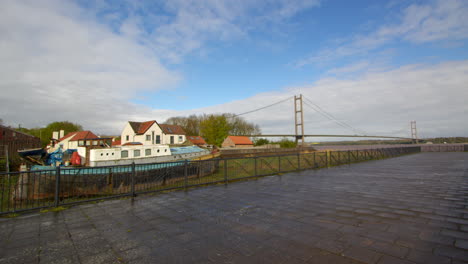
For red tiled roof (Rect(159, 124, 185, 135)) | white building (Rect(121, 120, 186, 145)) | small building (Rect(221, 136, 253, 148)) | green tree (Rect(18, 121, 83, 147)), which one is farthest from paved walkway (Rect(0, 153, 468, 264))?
green tree (Rect(18, 121, 83, 147))

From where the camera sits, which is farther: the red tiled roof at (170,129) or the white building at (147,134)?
the red tiled roof at (170,129)

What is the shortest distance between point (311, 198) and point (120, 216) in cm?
510

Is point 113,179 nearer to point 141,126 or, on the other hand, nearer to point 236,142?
point 141,126

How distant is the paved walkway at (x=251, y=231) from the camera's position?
3229 mm

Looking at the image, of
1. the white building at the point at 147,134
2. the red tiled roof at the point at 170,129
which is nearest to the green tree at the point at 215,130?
the red tiled roof at the point at 170,129

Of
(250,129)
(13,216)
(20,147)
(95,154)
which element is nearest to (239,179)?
(13,216)

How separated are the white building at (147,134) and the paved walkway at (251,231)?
37006mm

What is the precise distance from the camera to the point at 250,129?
70688 millimetres

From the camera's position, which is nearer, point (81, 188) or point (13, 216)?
point (13, 216)

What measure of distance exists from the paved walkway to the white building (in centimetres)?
3701

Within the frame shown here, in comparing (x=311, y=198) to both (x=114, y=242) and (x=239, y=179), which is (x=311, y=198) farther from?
(x=114, y=242)

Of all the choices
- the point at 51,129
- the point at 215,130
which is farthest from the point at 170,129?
the point at 51,129

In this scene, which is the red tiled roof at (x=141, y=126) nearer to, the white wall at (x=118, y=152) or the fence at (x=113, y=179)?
the white wall at (x=118, y=152)

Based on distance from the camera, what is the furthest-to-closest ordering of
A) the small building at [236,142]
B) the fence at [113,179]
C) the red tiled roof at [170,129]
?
the small building at [236,142]
the red tiled roof at [170,129]
the fence at [113,179]
